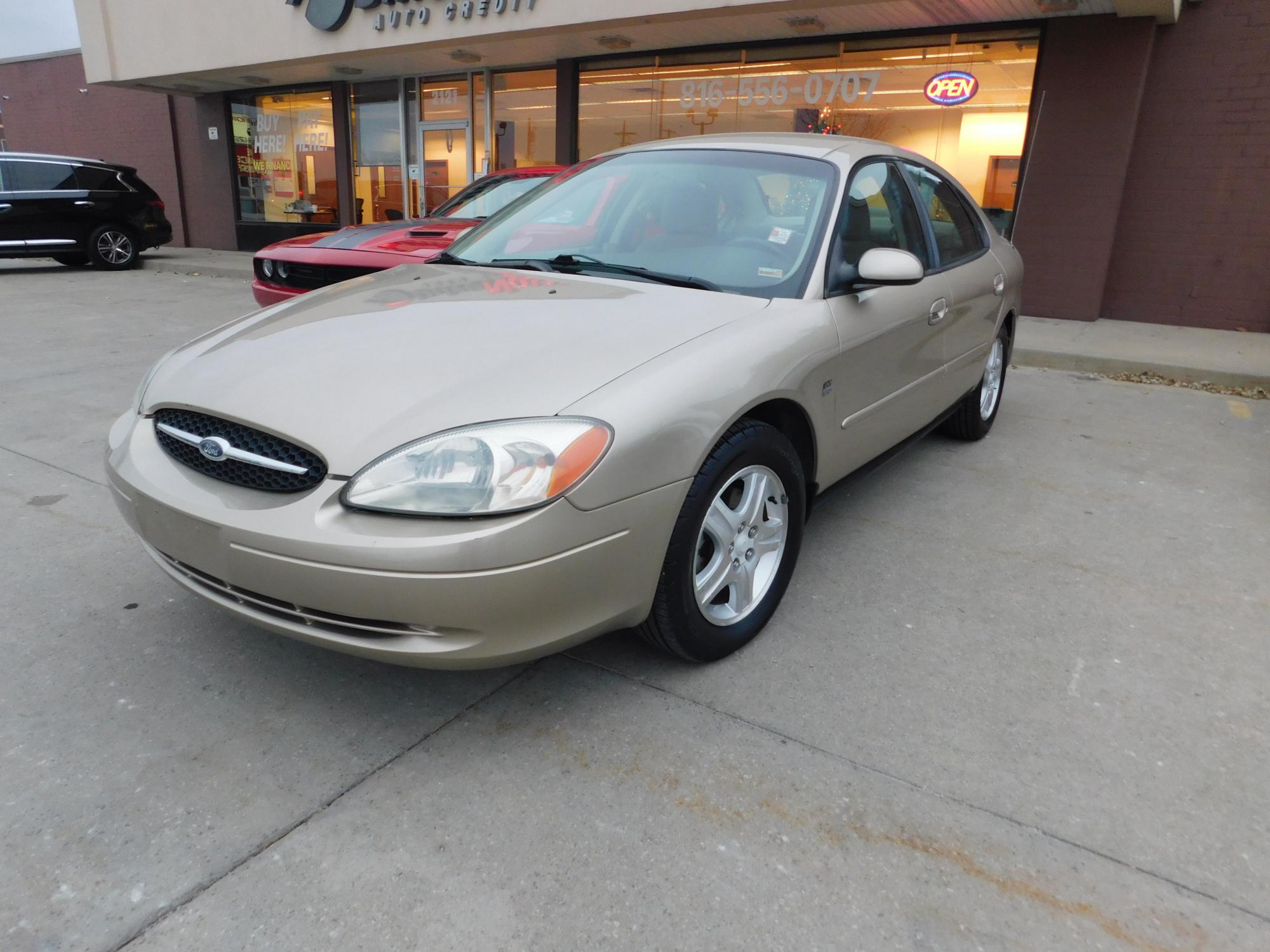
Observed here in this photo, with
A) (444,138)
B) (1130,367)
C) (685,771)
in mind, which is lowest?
(1130,367)

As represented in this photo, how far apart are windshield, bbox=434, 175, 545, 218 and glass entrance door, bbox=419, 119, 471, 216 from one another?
22.3 ft

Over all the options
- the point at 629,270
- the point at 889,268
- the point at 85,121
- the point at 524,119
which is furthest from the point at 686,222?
the point at 85,121

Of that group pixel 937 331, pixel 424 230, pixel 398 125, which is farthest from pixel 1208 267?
pixel 398 125

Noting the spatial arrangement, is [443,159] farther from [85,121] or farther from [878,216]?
[878,216]

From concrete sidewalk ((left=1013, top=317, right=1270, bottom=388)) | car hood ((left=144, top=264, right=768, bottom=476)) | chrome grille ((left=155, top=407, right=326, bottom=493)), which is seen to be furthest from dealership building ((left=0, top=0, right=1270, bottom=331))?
chrome grille ((left=155, top=407, right=326, bottom=493))

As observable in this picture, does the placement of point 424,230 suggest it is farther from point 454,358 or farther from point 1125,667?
point 1125,667

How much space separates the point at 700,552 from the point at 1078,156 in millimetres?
A: 8258

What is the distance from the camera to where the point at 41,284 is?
38.0 feet

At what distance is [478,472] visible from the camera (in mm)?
1923

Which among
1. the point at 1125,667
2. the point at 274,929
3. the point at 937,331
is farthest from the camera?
the point at 937,331

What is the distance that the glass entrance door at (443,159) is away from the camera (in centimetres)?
1387

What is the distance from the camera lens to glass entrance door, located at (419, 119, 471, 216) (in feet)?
45.5

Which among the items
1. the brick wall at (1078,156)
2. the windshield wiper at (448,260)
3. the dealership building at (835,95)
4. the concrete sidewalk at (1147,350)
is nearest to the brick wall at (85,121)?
the dealership building at (835,95)

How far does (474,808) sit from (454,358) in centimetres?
110
